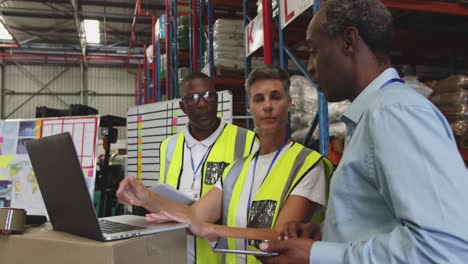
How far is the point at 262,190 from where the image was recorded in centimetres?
182

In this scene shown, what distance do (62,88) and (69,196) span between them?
1856 centimetres

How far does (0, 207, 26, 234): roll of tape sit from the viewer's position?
1355mm

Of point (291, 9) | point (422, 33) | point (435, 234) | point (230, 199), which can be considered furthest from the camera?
point (422, 33)

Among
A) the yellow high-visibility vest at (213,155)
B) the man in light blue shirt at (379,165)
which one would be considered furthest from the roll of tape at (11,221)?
the yellow high-visibility vest at (213,155)

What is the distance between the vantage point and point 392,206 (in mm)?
979

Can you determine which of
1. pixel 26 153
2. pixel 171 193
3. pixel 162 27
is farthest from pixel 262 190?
pixel 162 27

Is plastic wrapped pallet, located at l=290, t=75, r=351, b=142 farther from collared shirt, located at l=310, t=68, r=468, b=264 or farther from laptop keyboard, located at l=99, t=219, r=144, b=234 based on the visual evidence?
collared shirt, located at l=310, t=68, r=468, b=264

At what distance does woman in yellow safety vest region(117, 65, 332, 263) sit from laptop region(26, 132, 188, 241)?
192 mm

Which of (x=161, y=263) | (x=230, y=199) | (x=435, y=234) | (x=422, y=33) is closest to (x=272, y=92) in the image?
(x=230, y=199)

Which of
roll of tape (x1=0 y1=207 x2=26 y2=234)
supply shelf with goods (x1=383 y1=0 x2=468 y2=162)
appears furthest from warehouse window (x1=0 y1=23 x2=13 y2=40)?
roll of tape (x1=0 y1=207 x2=26 y2=234)

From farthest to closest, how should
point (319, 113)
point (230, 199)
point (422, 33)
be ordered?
point (422, 33) < point (319, 113) < point (230, 199)

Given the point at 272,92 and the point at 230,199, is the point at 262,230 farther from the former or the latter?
the point at 272,92

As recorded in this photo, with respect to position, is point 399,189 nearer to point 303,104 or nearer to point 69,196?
point 69,196

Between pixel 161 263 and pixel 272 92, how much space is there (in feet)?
3.24
